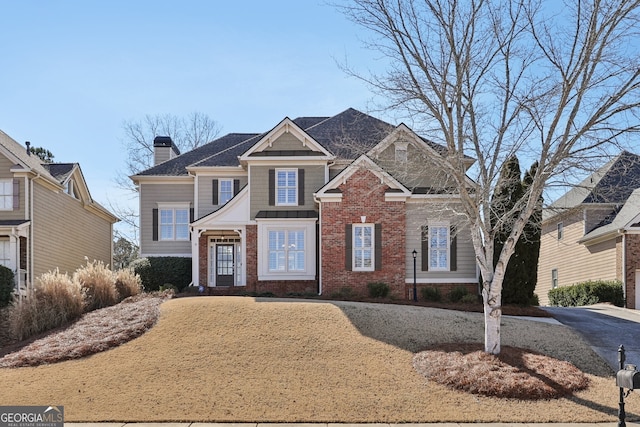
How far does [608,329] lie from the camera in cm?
1623

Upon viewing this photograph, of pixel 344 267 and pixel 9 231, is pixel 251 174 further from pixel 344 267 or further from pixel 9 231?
pixel 9 231

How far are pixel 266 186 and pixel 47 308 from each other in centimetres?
965

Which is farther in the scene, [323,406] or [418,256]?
[418,256]

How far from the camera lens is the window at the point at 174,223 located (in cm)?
2634

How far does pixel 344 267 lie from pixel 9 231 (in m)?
13.1

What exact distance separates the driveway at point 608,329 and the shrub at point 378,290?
5.65 meters

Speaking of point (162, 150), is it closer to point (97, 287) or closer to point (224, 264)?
point (224, 264)

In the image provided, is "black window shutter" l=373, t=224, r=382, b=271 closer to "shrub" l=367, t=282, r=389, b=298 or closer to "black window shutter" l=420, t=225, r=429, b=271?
"shrub" l=367, t=282, r=389, b=298

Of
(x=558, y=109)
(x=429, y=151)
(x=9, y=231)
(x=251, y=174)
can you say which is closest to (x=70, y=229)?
(x=9, y=231)

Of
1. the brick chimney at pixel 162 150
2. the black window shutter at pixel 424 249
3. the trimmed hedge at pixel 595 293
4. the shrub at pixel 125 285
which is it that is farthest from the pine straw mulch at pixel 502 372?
the brick chimney at pixel 162 150

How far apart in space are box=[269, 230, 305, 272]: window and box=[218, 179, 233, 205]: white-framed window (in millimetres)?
4444

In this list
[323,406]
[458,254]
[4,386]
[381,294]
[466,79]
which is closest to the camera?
[323,406]

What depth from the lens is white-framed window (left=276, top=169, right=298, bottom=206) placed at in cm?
2298

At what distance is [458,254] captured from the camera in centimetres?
2206
